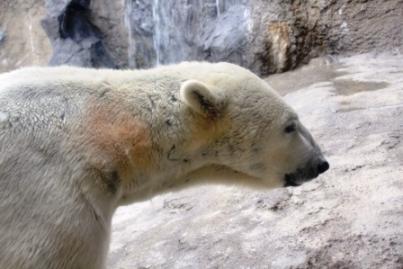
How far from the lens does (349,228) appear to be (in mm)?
3846

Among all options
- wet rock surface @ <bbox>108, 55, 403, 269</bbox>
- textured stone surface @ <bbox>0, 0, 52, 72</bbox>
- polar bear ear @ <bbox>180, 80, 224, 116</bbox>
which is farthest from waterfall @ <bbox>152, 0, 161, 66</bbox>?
polar bear ear @ <bbox>180, 80, 224, 116</bbox>

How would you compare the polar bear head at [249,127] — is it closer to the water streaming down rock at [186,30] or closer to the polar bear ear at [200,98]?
the polar bear ear at [200,98]

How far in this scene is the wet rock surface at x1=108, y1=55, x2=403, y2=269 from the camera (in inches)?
147

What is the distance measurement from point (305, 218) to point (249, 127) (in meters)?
1.08

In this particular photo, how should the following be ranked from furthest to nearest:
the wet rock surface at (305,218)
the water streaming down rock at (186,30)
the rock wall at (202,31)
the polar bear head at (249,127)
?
1. the water streaming down rock at (186,30)
2. the rock wall at (202,31)
3. the wet rock surface at (305,218)
4. the polar bear head at (249,127)

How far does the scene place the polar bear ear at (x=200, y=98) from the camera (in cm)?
304

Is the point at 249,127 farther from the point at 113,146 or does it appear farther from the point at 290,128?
the point at 113,146

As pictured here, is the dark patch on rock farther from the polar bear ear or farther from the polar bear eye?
the polar bear ear

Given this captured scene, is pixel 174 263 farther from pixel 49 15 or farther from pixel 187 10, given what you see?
pixel 49 15

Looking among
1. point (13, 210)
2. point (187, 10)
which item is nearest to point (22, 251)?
point (13, 210)

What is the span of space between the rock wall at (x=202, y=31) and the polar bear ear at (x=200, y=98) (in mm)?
5849

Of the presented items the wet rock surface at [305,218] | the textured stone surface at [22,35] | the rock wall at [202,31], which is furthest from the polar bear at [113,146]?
the textured stone surface at [22,35]

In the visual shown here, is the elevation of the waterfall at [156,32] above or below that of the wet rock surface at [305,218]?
below

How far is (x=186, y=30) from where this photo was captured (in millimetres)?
10805
